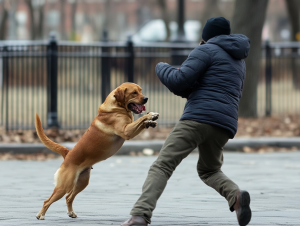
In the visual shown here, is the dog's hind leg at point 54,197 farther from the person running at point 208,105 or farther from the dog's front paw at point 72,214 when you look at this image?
the person running at point 208,105

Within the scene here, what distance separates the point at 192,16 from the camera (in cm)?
6066

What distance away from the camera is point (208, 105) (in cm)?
481

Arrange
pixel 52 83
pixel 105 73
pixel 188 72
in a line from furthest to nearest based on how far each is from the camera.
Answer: pixel 105 73 < pixel 52 83 < pixel 188 72

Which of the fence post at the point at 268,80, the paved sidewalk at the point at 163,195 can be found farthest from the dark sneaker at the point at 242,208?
the fence post at the point at 268,80

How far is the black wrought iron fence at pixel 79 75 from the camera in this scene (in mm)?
11969

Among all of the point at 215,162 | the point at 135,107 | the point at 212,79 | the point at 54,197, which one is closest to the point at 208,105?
the point at 212,79

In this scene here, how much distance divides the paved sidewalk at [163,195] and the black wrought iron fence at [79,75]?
235 centimetres

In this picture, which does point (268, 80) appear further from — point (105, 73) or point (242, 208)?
point (242, 208)

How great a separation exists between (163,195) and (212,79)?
7.65ft

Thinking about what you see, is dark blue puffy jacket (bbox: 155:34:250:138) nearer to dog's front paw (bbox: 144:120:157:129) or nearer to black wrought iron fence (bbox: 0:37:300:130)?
dog's front paw (bbox: 144:120:157:129)

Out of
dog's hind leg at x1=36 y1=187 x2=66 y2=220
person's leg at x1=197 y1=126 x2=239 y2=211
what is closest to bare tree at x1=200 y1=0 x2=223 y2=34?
person's leg at x1=197 y1=126 x2=239 y2=211

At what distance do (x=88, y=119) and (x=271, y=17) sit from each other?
5238 centimetres

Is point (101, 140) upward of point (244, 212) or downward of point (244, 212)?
upward

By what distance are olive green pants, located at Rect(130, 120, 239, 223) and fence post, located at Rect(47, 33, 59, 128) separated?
7123mm
